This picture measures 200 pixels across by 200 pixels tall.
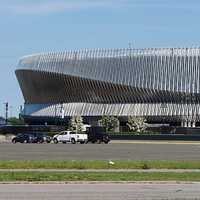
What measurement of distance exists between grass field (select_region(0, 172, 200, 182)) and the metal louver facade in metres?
128

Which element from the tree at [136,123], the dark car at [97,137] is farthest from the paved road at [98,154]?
the tree at [136,123]

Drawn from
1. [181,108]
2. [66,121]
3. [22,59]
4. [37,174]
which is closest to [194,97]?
[181,108]

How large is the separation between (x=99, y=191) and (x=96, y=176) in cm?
564

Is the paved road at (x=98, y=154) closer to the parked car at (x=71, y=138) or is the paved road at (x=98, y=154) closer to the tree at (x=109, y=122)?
the parked car at (x=71, y=138)

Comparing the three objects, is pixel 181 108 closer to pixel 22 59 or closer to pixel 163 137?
pixel 22 59

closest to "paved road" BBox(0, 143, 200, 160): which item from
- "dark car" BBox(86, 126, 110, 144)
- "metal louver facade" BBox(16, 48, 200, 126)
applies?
"dark car" BBox(86, 126, 110, 144)

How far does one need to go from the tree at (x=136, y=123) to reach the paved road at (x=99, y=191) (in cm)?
11462

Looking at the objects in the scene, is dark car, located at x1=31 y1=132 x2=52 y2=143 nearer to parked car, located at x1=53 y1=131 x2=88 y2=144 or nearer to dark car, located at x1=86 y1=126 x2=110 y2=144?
parked car, located at x1=53 y1=131 x2=88 y2=144

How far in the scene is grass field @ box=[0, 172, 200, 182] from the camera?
83.4 ft

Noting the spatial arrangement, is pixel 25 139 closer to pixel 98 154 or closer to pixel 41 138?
pixel 41 138

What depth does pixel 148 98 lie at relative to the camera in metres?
162

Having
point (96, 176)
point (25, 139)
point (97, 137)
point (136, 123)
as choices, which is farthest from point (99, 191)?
point (136, 123)

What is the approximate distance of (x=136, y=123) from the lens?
142875 millimetres

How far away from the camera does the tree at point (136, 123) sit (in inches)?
5512
